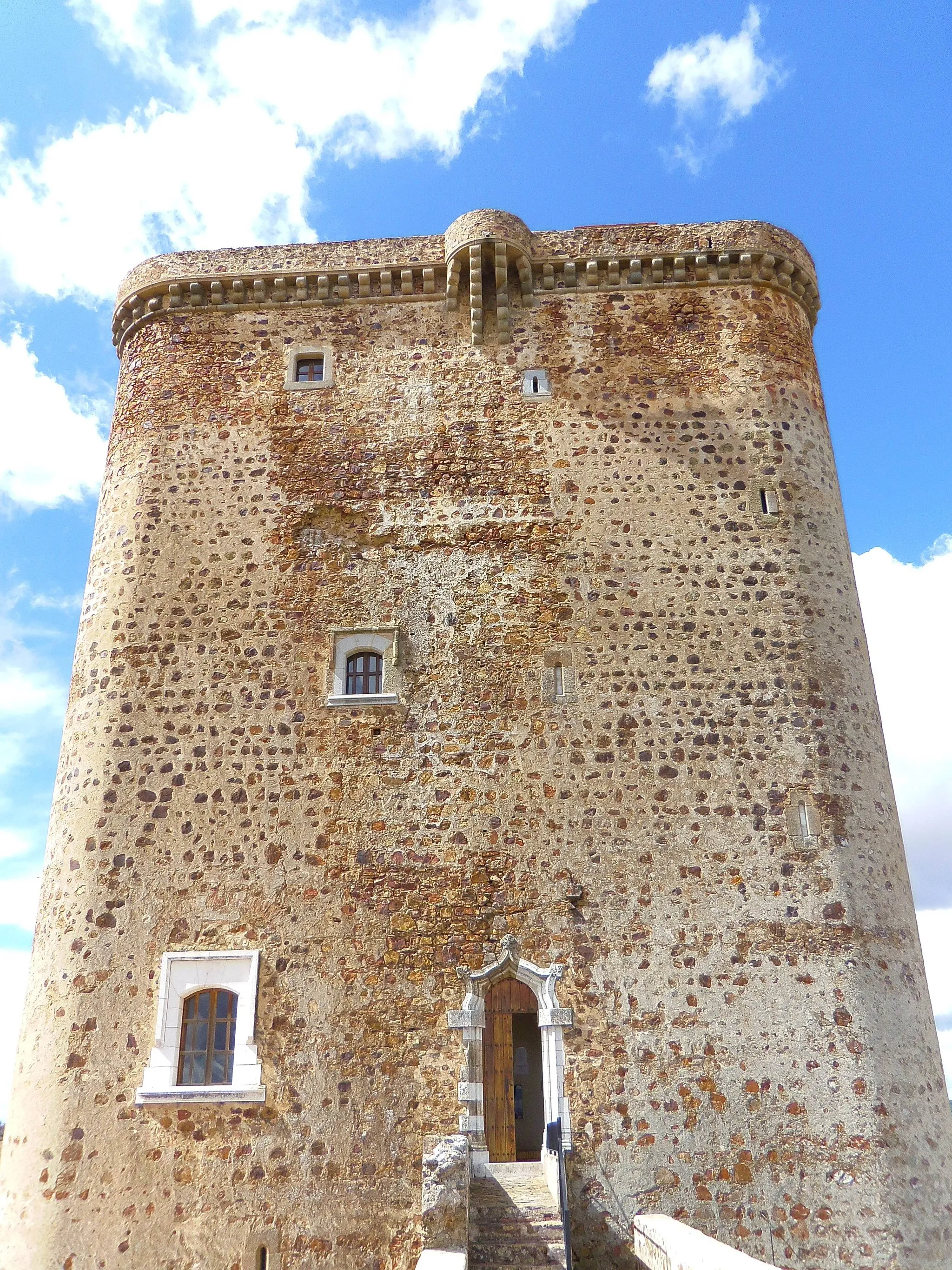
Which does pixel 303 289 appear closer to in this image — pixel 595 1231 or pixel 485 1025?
pixel 485 1025

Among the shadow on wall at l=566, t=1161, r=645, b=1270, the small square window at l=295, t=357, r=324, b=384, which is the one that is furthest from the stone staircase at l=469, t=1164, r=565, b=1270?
the small square window at l=295, t=357, r=324, b=384

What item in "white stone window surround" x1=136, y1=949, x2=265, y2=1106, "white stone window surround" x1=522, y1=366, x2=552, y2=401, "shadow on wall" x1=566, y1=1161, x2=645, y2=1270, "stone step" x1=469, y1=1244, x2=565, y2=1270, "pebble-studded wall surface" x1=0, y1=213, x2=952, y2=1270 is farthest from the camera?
"white stone window surround" x1=522, y1=366, x2=552, y2=401

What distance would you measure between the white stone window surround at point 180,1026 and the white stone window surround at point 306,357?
7138mm

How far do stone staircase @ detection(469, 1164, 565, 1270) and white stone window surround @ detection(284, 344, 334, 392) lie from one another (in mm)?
9507

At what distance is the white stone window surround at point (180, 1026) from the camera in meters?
10.2

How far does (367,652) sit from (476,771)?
199 cm

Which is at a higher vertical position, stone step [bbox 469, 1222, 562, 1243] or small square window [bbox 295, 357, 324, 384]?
small square window [bbox 295, 357, 324, 384]

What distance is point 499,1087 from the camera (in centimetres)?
1022

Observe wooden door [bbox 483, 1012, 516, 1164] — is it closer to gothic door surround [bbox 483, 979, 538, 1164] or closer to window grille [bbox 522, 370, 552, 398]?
gothic door surround [bbox 483, 979, 538, 1164]

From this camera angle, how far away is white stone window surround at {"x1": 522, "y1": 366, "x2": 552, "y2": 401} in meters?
13.0

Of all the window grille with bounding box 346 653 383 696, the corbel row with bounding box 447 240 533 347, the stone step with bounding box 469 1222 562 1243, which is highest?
the corbel row with bounding box 447 240 533 347

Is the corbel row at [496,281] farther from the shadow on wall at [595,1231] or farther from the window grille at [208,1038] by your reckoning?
the shadow on wall at [595,1231]

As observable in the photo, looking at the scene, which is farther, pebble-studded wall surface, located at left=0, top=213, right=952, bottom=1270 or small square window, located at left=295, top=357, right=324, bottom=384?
small square window, located at left=295, top=357, right=324, bottom=384

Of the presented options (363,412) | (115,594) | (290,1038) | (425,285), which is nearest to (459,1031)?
(290,1038)
